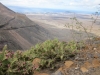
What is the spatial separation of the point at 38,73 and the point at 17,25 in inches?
1135

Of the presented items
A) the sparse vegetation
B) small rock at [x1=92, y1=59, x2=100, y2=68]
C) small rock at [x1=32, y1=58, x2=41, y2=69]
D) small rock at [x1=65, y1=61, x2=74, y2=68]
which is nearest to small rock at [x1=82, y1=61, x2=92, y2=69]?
small rock at [x1=92, y1=59, x2=100, y2=68]

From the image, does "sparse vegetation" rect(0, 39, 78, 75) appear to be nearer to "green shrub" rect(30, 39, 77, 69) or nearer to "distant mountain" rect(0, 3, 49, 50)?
"green shrub" rect(30, 39, 77, 69)

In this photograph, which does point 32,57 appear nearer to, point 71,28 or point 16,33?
point 16,33

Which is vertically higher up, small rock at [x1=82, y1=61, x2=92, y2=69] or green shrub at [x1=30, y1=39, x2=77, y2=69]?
green shrub at [x1=30, y1=39, x2=77, y2=69]

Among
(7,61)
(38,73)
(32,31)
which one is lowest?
(32,31)

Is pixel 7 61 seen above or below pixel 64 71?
above

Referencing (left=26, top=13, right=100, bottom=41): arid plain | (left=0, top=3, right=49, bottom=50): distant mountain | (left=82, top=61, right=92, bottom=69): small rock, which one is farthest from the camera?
(left=0, top=3, right=49, bottom=50): distant mountain

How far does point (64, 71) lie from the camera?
16.3 feet

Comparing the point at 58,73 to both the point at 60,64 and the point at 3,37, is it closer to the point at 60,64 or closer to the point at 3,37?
the point at 60,64

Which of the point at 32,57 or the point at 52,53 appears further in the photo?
the point at 32,57

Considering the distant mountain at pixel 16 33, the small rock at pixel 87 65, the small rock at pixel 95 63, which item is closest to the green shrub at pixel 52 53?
the small rock at pixel 87 65

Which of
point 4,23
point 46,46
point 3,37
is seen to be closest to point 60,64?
point 46,46

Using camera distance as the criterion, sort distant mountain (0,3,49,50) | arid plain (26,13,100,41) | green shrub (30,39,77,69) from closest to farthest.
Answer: green shrub (30,39,77,69)
arid plain (26,13,100,41)
distant mountain (0,3,49,50)

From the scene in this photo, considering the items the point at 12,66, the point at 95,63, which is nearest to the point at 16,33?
the point at 95,63
